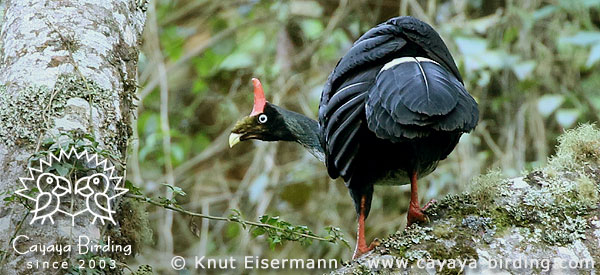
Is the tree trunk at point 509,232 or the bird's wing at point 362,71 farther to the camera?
the bird's wing at point 362,71

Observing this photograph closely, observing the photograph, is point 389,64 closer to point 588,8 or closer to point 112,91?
point 112,91

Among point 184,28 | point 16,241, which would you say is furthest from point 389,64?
point 184,28

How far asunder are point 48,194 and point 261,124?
7.39 ft

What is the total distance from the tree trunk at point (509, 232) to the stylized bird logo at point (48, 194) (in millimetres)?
928

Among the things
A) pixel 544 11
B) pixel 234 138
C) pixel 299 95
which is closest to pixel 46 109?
pixel 234 138

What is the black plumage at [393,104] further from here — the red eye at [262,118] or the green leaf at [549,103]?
the green leaf at [549,103]

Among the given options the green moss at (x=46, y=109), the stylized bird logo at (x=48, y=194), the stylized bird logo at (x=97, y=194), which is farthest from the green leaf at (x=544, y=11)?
the stylized bird logo at (x=48, y=194)

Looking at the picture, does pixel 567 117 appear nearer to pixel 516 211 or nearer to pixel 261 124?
pixel 261 124

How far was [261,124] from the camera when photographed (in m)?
4.12

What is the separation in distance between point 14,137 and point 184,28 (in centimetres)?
488

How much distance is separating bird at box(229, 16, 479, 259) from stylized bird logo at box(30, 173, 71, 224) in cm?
117

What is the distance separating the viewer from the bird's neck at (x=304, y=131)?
398 centimetres

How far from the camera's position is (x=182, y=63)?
6.70 m

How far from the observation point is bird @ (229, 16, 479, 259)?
237 cm
